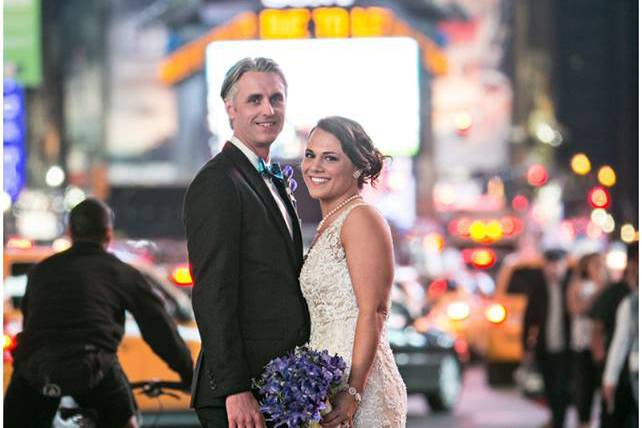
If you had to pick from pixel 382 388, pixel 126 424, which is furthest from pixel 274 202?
pixel 126 424

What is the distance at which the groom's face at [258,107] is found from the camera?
650 cm

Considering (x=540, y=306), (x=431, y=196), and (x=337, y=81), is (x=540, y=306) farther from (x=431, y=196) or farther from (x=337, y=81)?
(x=431, y=196)

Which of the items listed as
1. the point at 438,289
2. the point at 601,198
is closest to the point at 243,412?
the point at 438,289

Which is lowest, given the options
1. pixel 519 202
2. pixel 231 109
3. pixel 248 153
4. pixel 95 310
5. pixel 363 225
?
pixel 519 202

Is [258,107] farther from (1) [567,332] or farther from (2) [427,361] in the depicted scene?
(2) [427,361]

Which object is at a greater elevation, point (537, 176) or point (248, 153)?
point (248, 153)

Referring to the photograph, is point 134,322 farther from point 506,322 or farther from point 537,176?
point 537,176

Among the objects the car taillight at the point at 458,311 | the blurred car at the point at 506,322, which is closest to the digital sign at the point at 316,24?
the car taillight at the point at 458,311

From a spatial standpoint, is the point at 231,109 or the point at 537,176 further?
the point at 537,176

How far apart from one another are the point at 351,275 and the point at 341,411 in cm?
48

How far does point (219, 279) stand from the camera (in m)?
6.23

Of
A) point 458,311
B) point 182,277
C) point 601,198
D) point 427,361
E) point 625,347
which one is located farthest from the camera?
point 601,198

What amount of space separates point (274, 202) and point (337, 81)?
4202cm

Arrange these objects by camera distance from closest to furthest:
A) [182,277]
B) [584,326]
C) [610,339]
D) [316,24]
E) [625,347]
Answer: [625,347] → [610,339] → [584,326] → [182,277] → [316,24]
